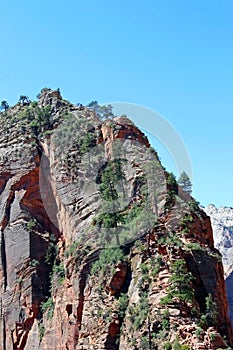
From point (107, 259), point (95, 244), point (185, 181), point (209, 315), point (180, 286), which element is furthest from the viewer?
point (185, 181)

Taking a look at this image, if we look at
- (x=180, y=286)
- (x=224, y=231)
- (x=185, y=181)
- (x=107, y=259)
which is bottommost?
(x=180, y=286)

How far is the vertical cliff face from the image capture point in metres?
45.2

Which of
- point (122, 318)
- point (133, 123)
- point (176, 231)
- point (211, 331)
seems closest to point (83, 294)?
point (122, 318)

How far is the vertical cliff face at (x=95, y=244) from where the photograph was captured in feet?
148

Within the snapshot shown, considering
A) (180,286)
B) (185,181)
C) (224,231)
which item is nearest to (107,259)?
(180,286)

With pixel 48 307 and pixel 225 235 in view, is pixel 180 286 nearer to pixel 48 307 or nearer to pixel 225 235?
pixel 48 307

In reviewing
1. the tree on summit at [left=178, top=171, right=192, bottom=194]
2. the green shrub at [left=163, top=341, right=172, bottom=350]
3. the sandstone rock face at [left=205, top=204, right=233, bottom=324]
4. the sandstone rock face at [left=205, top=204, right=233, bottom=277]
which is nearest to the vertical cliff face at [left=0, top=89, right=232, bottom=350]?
the green shrub at [left=163, top=341, right=172, bottom=350]

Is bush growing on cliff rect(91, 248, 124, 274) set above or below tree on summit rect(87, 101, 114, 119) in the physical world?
below

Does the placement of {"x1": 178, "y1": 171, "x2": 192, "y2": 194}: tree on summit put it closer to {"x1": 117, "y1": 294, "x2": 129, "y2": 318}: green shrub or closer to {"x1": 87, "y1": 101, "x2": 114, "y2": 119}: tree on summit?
{"x1": 87, "y1": 101, "x2": 114, "y2": 119}: tree on summit

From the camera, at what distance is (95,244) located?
53062mm

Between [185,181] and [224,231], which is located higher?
[224,231]

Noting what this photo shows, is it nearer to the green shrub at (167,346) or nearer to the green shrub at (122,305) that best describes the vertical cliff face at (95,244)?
the green shrub at (122,305)

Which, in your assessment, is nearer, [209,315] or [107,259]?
[209,315]

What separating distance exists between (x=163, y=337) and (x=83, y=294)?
11.6 m
